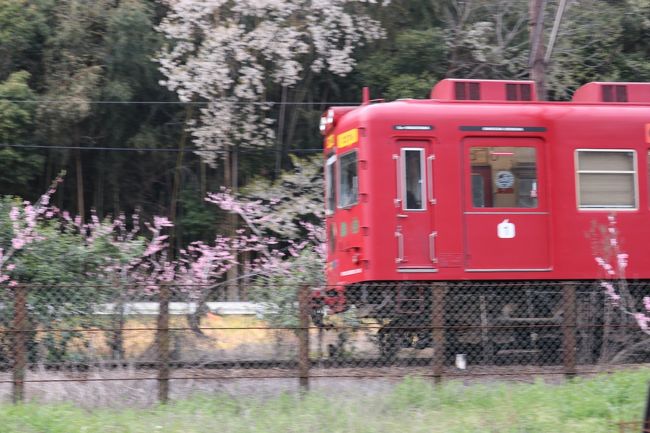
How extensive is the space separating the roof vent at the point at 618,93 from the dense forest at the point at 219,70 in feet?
27.3

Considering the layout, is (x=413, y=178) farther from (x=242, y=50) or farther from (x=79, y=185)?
(x=79, y=185)

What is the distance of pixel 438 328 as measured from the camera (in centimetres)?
879

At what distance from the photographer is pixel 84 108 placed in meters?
21.8

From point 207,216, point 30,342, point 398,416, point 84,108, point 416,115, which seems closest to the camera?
point 398,416

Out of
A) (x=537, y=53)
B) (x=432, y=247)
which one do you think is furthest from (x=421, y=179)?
(x=537, y=53)

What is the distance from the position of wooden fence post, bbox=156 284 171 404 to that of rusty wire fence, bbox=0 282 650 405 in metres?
0.01

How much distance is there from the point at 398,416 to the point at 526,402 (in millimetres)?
1189

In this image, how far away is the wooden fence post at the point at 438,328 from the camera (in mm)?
8695

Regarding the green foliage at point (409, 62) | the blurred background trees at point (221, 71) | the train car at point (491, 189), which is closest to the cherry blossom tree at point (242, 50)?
the blurred background trees at point (221, 71)

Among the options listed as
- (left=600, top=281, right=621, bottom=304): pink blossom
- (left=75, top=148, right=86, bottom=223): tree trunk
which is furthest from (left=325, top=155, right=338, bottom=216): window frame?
(left=75, top=148, right=86, bottom=223): tree trunk

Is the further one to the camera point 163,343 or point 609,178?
point 609,178

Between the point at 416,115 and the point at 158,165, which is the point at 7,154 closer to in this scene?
the point at 158,165

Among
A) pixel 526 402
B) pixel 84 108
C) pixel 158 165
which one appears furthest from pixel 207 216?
pixel 526 402

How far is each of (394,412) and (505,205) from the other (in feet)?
13.3
